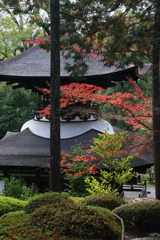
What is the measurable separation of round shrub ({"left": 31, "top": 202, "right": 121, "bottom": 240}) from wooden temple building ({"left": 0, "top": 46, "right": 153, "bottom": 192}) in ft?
19.2

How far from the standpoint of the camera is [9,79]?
12.7 metres

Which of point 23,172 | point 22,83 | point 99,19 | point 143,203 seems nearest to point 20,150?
point 23,172

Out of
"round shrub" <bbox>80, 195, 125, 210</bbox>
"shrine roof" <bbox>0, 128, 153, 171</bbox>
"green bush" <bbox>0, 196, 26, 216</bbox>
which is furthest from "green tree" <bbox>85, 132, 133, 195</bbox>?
"green bush" <bbox>0, 196, 26, 216</bbox>

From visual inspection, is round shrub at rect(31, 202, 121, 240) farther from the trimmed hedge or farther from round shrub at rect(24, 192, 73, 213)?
round shrub at rect(24, 192, 73, 213)

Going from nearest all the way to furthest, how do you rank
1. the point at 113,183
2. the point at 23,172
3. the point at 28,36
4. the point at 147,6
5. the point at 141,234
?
1. the point at 141,234
2. the point at 147,6
3. the point at 113,183
4. the point at 23,172
5. the point at 28,36

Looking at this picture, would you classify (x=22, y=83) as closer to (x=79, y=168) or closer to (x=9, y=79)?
(x=9, y=79)

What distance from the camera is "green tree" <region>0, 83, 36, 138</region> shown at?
Answer: 2331cm

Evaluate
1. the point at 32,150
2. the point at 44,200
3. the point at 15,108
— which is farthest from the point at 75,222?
the point at 15,108

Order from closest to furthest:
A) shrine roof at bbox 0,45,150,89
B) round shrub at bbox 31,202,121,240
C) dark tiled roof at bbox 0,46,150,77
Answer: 1. round shrub at bbox 31,202,121,240
2. shrine roof at bbox 0,45,150,89
3. dark tiled roof at bbox 0,46,150,77

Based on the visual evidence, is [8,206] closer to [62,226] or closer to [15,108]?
[62,226]

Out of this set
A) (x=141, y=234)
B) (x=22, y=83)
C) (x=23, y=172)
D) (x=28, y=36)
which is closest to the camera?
(x=141, y=234)

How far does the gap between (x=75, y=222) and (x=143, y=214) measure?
5.45ft

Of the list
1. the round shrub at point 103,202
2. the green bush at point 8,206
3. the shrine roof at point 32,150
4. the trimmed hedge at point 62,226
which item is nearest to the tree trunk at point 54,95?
the green bush at point 8,206

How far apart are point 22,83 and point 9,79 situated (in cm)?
70
